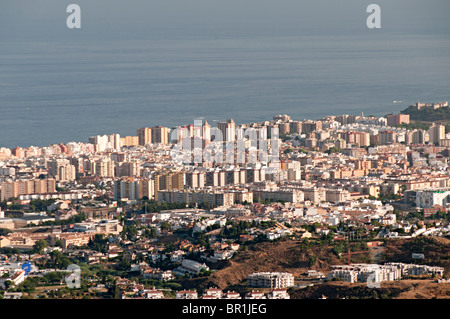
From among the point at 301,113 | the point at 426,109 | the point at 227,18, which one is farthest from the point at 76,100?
the point at 227,18

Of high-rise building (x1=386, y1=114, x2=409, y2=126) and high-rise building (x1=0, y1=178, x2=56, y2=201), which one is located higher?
high-rise building (x1=386, y1=114, x2=409, y2=126)

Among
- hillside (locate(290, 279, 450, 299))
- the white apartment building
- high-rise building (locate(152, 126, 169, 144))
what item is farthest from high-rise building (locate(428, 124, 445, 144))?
hillside (locate(290, 279, 450, 299))

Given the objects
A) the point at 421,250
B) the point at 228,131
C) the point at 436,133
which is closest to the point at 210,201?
the point at 421,250

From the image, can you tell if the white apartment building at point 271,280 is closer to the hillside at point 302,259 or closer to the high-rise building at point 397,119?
the hillside at point 302,259

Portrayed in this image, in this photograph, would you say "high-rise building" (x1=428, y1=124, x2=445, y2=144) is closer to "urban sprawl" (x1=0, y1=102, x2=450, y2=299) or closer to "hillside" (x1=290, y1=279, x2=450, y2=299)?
"urban sprawl" (x1=0, y1=102, x2=450, y2=299)

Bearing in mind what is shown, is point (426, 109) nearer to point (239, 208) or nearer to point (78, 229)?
point (239, 208)

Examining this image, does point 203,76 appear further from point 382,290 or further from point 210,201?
point 382,290
